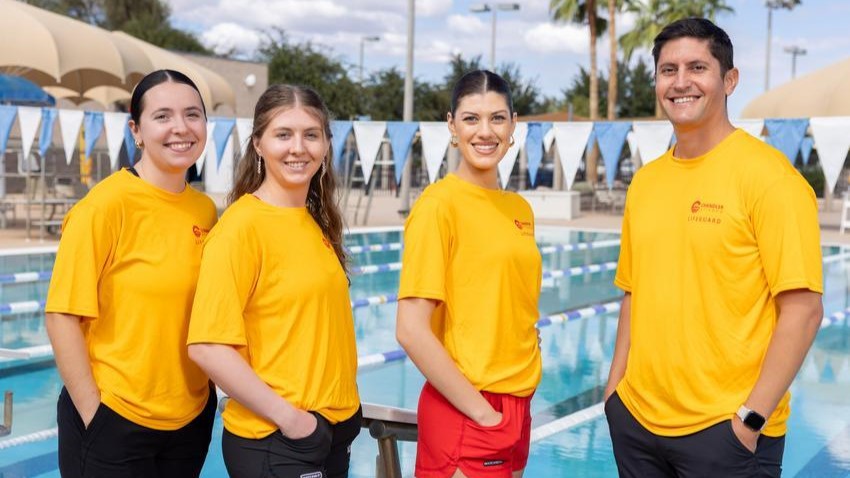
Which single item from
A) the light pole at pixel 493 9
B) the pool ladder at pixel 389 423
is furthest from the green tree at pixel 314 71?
the pool ladder at pixel 389 423

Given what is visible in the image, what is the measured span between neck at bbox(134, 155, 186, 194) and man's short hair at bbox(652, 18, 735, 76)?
4.19 feet

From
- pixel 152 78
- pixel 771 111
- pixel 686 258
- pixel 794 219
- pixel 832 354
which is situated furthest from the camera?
pixel 771 111

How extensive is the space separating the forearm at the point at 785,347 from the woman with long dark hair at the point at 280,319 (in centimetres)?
95

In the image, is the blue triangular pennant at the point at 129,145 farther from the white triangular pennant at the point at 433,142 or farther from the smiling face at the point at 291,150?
the smiling face at the point at 291,150

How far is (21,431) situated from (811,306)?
440 cm

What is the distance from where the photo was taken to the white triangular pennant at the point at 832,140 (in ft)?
34.8

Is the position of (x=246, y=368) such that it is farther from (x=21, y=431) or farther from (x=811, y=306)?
(x=21, y=431)

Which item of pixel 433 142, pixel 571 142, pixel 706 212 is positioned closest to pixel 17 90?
pixel 433 142

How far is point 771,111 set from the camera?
24250 millimetres

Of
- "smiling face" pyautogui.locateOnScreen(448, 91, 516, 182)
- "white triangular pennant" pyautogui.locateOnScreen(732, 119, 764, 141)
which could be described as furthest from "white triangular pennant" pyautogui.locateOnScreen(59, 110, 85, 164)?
"smiling face" pyautogui.locateOnScreen(448, 91, 516, 182)

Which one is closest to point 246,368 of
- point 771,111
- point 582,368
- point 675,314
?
point 675,314

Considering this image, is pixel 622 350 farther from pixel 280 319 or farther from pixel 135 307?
pixel 135 307

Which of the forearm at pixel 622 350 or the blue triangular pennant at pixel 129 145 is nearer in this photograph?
the forearm at pixel 622 350

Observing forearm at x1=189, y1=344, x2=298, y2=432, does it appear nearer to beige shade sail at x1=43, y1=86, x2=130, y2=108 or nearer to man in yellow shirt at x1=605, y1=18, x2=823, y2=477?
man in yellow shirt at x1=605, y1=18, x2=823, y2=477
